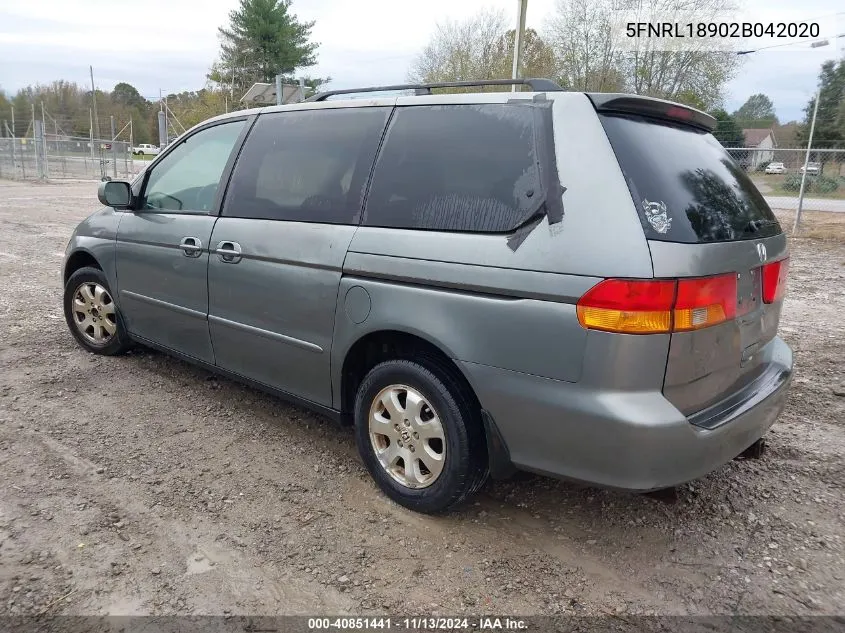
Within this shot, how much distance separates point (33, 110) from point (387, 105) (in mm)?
71717

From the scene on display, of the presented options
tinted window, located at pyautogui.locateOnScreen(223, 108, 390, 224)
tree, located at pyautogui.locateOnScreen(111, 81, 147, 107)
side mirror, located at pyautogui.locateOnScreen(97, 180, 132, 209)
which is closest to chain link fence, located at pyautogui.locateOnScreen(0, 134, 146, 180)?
side mirror, located at pyautogui.locateOnScreen(97, 180, 132, 209)

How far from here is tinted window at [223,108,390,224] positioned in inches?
121

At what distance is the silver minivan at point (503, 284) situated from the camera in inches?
87.5

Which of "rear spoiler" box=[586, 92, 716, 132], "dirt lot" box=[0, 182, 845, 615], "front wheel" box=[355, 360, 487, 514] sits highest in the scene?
"rear spoiler" box=[586, 92, 716, 132]

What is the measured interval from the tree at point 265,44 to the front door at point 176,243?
4269 centimetres

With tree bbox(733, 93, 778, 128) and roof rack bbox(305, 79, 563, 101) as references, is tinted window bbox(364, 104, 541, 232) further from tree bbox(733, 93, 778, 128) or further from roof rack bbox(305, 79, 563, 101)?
tree bbox(733, 93, 778, 128)

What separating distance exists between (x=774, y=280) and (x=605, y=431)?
4.05ft

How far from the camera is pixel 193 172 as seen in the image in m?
4.04

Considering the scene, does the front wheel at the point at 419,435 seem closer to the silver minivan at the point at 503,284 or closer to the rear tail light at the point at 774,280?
the silver minivan at the point at 503,284

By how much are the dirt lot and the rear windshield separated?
132cm

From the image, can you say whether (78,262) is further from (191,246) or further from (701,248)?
(701,248)

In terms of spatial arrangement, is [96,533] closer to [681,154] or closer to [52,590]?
[52,590]

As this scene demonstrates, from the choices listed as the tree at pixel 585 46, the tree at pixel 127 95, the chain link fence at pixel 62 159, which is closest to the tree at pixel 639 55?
the tree at pixel 585 46

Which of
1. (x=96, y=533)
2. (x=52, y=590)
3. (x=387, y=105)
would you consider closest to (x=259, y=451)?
(x=96, y=533)
